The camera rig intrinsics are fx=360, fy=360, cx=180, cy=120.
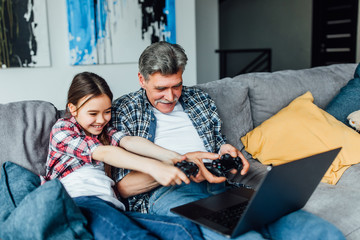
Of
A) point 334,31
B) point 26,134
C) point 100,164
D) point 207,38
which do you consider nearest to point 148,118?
point 100,164

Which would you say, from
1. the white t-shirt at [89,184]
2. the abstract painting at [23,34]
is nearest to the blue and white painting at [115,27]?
the abstract painting at [23,34]

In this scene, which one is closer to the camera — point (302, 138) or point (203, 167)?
point (203, 167)

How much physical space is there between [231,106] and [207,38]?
3.13 metres

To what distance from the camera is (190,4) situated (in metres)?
3.71

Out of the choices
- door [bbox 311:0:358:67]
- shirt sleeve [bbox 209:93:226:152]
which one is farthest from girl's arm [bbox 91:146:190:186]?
door [bbox 311:0:358:67]

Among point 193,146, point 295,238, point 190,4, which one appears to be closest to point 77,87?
point 193,146

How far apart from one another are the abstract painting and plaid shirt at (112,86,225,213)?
1502 millimetres

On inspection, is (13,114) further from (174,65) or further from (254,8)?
(254,8)

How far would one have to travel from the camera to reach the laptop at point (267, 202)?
0.96 metres

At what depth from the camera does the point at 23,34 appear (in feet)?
9.32

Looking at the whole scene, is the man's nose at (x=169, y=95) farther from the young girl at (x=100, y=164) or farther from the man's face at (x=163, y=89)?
the young girl at (x=100, y=164)

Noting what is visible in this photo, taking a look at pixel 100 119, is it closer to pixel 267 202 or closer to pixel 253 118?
pixel 267 202

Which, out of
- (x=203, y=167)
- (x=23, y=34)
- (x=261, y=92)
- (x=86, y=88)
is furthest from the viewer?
(x=23, y=34)

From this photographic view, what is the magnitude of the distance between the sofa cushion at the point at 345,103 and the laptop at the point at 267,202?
3.77 ft
